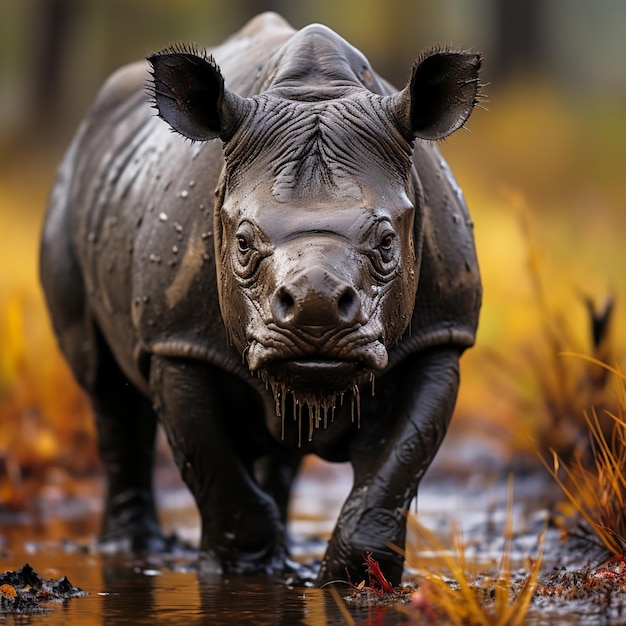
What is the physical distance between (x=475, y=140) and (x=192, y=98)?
1277 cm

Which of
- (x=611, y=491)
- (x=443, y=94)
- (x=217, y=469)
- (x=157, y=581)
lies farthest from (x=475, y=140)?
(x=611, y=491)

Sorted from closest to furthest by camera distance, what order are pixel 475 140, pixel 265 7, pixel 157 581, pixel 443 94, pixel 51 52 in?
pixel 443 94
pixel 157 581
pixel 475 140
pixel 51 52
pixel 265 7

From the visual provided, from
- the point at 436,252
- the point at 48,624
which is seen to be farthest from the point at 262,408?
the point at 48,624

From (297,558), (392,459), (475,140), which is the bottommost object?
(297,558)

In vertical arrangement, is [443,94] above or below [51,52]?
below

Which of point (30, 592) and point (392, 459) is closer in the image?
point (30, 592)

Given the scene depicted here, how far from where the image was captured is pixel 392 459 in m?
6.47

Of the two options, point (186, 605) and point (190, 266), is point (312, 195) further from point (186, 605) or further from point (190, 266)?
point (186, 605)

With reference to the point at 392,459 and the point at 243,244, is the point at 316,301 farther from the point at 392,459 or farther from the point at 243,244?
the point at 392,459

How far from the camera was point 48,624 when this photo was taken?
214 inches

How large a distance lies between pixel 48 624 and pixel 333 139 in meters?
1.94

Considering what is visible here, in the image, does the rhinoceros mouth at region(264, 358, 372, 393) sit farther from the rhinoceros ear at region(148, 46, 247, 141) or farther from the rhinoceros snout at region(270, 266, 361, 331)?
the rhinoceros ear at region(148, 46, 247, 141)

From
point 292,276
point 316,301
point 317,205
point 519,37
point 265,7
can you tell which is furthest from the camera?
point 265,7

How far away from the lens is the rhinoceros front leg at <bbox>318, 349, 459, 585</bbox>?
6332 mm
